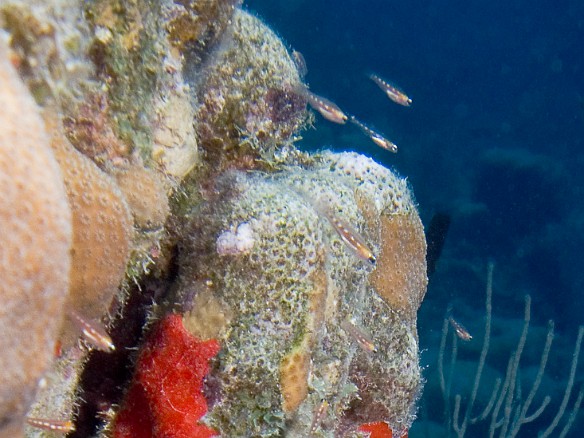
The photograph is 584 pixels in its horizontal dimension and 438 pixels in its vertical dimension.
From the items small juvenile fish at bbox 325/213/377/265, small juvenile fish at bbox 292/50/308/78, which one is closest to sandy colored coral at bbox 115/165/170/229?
small juvenile fish at bbox 325/213/377/265

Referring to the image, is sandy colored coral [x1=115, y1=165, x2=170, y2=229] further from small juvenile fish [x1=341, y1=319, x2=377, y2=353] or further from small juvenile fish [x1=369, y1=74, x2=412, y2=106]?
small juvenile fish [x1=369, y1=74, x2=412, y2=106]

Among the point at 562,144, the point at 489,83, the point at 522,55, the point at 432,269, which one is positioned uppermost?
the point at 522,55

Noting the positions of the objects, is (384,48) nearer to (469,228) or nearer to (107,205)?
(469,228)

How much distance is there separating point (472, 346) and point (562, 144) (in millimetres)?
17728

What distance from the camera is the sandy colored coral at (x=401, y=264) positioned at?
13.7 ft

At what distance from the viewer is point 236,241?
2861mm

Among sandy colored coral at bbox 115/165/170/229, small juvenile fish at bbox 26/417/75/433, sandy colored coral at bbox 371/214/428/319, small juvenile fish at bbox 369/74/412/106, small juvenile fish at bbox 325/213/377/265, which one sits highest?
small juvenile fish at bbox 369/74/412/106

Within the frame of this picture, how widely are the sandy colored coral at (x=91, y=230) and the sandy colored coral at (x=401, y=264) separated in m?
2.39

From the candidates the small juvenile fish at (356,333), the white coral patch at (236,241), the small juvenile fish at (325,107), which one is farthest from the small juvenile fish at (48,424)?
the small juvenile fish at (325,107)

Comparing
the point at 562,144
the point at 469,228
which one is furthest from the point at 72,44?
the point at 562,144

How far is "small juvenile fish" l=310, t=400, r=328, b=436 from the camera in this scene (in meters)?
2.91

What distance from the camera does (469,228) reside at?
68.0 feet

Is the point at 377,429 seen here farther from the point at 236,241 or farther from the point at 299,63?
the point at 299,63

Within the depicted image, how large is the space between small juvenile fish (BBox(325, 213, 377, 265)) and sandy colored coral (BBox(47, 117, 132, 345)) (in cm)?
133
